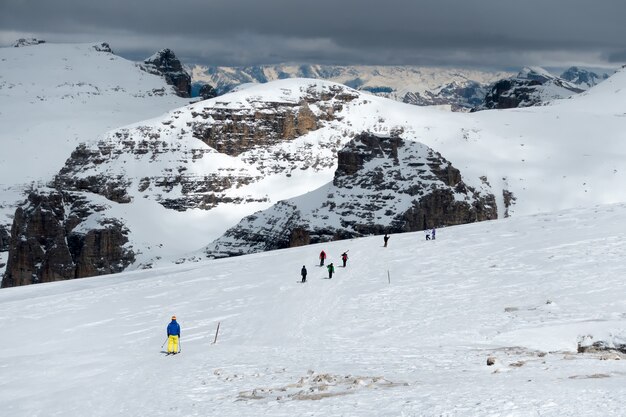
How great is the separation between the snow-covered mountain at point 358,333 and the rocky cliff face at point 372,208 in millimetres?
110677

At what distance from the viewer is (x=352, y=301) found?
42594 millimetres

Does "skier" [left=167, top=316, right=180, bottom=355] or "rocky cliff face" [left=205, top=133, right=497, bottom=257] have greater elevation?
"rocky cliff face" [left=205, top=133, right=497, bottom=257]

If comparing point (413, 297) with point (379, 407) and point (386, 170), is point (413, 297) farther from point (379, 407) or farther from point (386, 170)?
point (386, 170)

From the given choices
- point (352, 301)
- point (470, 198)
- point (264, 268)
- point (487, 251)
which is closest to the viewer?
point (352, 301)

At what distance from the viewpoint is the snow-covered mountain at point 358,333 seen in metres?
21.5

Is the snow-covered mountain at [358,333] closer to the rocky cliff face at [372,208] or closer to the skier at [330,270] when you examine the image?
the skier at [330,270]

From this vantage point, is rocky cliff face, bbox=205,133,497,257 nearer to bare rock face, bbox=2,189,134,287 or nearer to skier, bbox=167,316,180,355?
bare rock face, bbox=2,189,134,287

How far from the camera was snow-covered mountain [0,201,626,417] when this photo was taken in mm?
21453

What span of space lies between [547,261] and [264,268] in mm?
20192

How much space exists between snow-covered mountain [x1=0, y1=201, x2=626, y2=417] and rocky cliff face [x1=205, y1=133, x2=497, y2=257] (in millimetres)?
110677

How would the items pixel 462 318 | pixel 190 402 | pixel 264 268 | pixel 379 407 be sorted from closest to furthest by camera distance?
pixel 379 407 < pixel 190 402 < pixel 462 318 < pixel 264 268

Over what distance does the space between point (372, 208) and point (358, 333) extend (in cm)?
14501

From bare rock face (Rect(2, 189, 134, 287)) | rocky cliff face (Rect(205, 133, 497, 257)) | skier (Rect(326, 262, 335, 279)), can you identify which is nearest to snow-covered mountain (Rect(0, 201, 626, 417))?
skier (Rect(326, 262, 335, 279))

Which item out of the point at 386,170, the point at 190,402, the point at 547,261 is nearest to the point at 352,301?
the point at 547,261
